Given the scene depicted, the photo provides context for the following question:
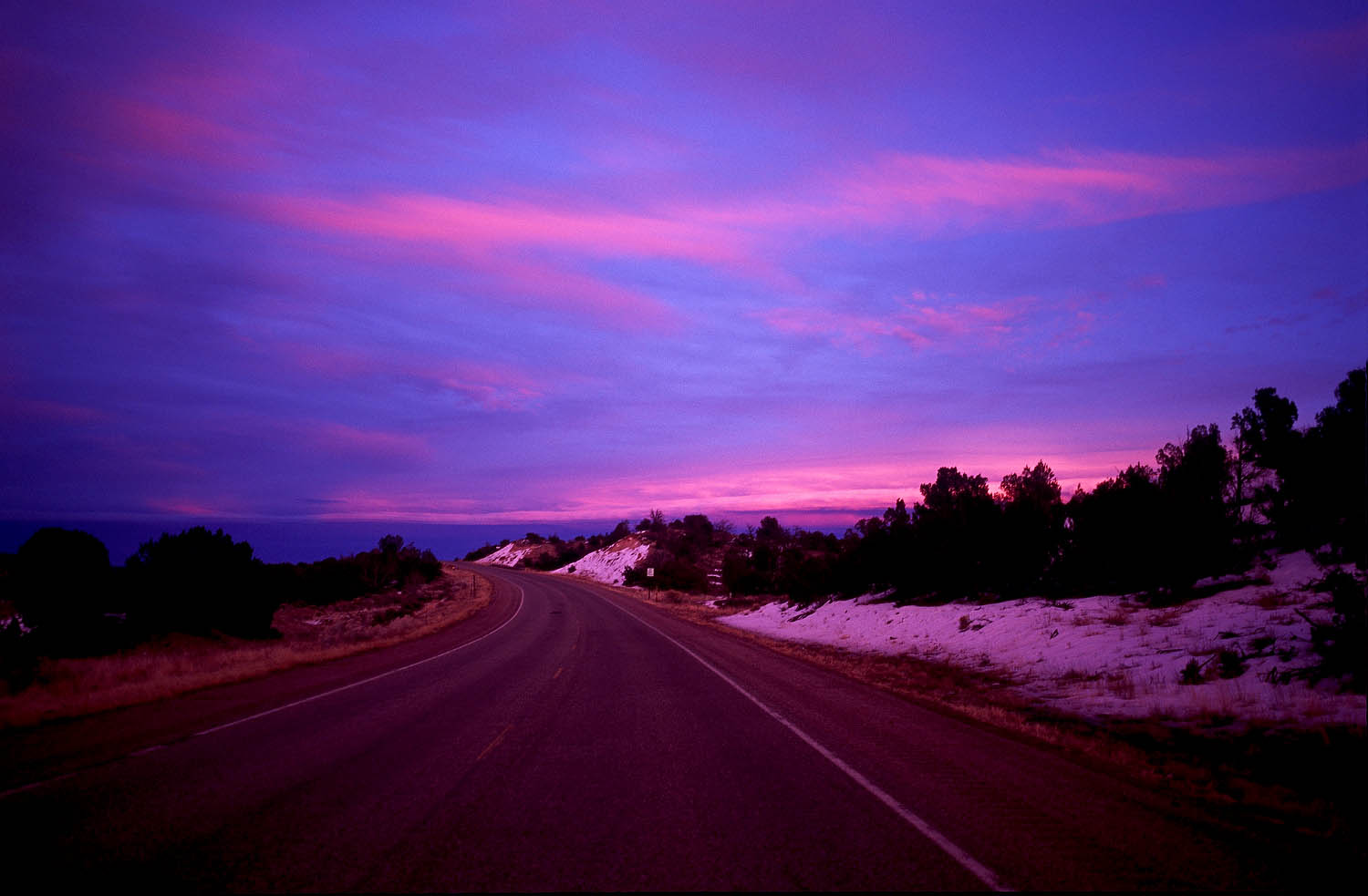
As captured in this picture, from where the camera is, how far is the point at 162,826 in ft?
20.0

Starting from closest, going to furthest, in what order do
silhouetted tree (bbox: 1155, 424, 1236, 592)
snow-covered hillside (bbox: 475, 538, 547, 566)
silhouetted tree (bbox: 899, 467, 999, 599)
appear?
1. silhouetted tree (bbox: 1155, 424, 1236, 592)
2. silhouetted tree (bbox: 899, 467, 999, 599)
3. snow-covered hillside (bbox: 475, 538, 547, 566)

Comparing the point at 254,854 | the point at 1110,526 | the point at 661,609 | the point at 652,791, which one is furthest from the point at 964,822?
the point at 661,609

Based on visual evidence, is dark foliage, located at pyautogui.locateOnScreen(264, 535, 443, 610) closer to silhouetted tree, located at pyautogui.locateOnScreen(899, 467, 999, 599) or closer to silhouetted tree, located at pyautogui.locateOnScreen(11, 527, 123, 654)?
silhouetted tree, located at pyautogui.locateOnScreen(11, 527, 123, 654)

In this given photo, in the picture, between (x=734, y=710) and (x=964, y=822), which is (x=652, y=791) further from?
(x=734, y=710)

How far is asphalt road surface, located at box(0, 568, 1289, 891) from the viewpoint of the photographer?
5137 mm

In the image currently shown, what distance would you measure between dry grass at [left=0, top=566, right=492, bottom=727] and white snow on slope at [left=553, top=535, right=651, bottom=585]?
165 ft

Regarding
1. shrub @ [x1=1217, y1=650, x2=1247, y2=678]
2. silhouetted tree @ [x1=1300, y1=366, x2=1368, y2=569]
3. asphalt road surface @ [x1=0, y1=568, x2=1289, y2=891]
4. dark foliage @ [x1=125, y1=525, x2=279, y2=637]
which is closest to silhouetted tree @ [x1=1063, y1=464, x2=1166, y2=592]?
silhouetted tree @ [x1=1300, y1=366, x2=1368, y2=569]

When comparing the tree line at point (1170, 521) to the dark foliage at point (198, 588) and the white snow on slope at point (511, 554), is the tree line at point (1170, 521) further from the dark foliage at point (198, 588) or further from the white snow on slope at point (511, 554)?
the white snow on slope at point (511, 554)

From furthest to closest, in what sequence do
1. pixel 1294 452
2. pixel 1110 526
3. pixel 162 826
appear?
pixel 1110 526, pixel 1294 452, pixel 162 826

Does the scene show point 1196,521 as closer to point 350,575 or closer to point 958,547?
point 958,547

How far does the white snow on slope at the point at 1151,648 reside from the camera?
420 inches

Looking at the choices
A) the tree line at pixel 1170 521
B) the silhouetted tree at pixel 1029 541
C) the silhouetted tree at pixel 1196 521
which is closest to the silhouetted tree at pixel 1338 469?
the tree line at pixel 1170 521

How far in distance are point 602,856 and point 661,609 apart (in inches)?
1597

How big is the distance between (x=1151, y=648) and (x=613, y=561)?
8736 centimetres
